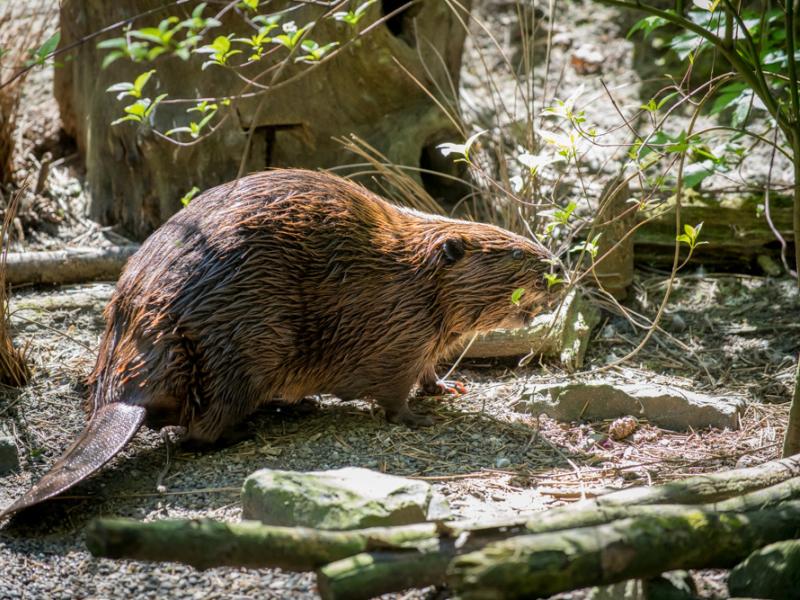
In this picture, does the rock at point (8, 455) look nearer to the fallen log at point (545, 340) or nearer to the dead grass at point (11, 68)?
the fallen log at point (545, 340)

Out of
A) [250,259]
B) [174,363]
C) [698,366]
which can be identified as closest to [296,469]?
[174,363]

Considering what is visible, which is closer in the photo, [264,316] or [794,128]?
[794,128]

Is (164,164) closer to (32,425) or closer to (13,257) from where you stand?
(13,257)

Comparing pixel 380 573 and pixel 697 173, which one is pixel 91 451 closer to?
pixel 380 573

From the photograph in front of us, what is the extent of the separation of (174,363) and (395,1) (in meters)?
A: 3.46

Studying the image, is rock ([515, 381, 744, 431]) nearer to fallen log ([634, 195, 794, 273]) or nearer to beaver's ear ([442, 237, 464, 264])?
beaver's ear ([442, 237, 464, 264])

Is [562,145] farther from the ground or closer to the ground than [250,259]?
farther from the ground

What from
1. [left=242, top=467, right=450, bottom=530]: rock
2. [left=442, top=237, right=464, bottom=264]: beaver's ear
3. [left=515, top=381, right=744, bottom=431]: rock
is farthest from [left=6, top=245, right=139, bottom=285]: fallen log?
[left=242, top=467, right=450, bottom=530]: rock

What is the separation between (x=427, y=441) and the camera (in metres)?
4.61

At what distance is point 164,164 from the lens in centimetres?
643

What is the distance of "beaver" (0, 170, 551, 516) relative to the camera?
14.1ft

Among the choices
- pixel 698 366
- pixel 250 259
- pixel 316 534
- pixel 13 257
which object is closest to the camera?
pixel 316 534

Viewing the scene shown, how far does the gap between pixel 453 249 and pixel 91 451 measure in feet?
6.90

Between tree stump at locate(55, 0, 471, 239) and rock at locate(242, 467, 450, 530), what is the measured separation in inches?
135
